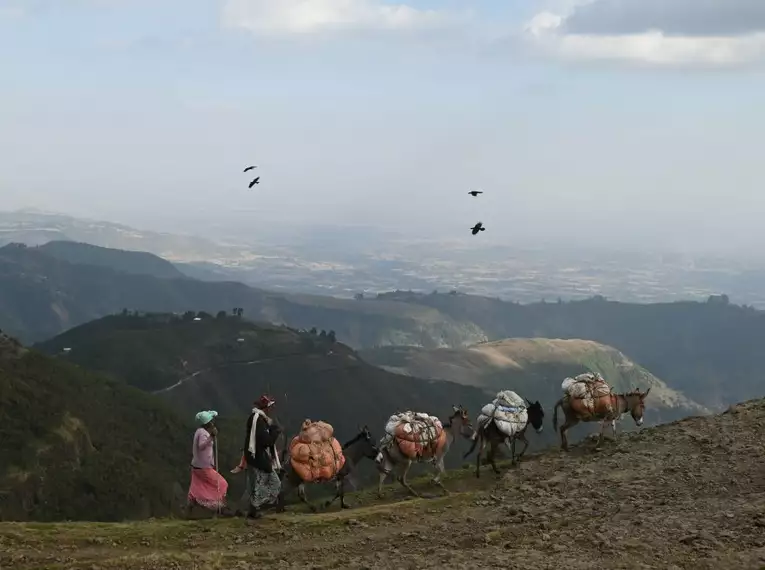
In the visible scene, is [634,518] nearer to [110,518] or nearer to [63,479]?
[110,518]

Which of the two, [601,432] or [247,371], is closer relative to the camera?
[601,432]

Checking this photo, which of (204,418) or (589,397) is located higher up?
(589,397)

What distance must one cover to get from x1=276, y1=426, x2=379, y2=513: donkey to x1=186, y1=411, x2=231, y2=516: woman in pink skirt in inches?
53.4

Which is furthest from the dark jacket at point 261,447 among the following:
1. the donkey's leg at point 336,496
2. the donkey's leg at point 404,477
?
the donkey's leg at point 404,477

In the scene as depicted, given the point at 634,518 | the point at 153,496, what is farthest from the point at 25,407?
the point at 634,518

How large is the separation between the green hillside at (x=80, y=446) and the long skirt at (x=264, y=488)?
57.4 metres

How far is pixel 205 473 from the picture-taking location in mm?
17234

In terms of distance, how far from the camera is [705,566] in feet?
42.4

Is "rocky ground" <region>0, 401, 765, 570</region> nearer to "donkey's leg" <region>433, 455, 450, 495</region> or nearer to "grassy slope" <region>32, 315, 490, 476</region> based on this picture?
"donkey's leg" <region>433, 455, 450, 495</region>

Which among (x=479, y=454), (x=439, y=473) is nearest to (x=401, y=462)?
(x=439, y=473)

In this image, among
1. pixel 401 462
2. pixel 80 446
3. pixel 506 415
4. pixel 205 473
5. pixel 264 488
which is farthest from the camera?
pixel 80 446

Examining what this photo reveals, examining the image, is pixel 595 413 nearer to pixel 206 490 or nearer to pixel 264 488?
pixel 264 488

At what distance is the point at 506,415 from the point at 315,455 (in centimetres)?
546

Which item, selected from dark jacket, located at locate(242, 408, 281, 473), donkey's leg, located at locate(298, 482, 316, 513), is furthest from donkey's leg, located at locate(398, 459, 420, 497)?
dark jacket, located at locate(242, 408, 281, 473)
